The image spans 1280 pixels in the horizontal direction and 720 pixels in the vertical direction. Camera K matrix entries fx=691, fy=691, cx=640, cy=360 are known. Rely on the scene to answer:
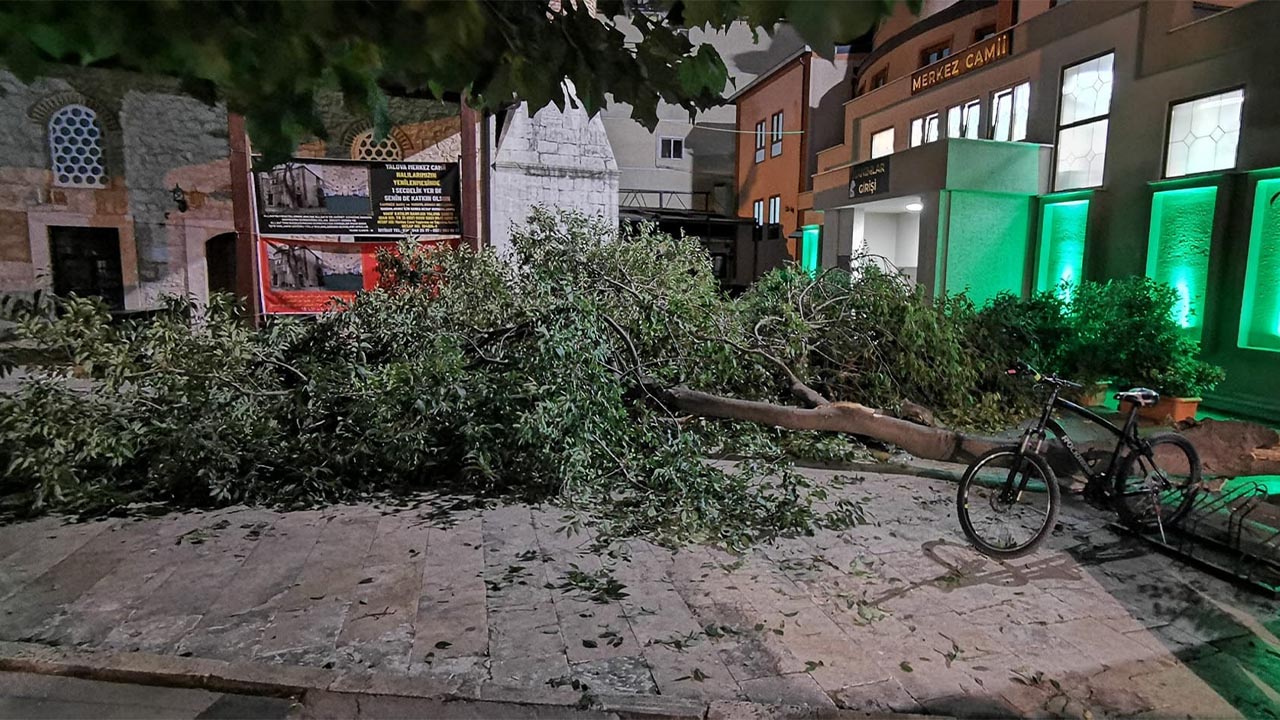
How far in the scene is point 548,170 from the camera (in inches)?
445

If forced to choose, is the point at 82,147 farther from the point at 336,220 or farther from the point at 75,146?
A: the point at 336,220

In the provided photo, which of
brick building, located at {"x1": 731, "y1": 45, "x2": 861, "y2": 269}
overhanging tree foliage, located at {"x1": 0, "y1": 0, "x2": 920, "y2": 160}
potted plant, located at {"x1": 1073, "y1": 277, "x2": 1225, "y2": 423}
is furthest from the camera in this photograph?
brick building, located at {"x1": 731, "y1": 45, "x2": 861, "y2": 269}

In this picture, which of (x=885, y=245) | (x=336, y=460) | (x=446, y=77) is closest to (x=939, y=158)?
(x=885, y=245)

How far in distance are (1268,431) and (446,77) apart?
8.12m

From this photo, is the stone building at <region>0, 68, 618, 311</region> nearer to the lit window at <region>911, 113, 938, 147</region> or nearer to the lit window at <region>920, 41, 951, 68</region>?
the lit window at <region>911, 113, 938, 147</region>

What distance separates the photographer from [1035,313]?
9789mm

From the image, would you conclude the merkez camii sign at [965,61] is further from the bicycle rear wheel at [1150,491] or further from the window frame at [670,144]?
the window frame at [670,144]

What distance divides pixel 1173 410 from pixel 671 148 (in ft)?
82.7

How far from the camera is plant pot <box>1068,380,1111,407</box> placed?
30.0 ft

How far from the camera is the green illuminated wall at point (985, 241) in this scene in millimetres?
12867

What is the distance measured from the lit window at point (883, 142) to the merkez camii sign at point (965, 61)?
5.12 feet

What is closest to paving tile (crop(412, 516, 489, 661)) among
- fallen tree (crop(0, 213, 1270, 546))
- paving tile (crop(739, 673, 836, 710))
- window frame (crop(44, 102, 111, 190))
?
fallen tree (crop(0, 213, 1270, 546))

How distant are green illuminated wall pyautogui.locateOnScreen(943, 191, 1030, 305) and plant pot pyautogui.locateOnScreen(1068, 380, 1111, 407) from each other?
3.83m

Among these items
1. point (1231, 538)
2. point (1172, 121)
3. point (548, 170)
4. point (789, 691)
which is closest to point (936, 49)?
point (1172, 121)
